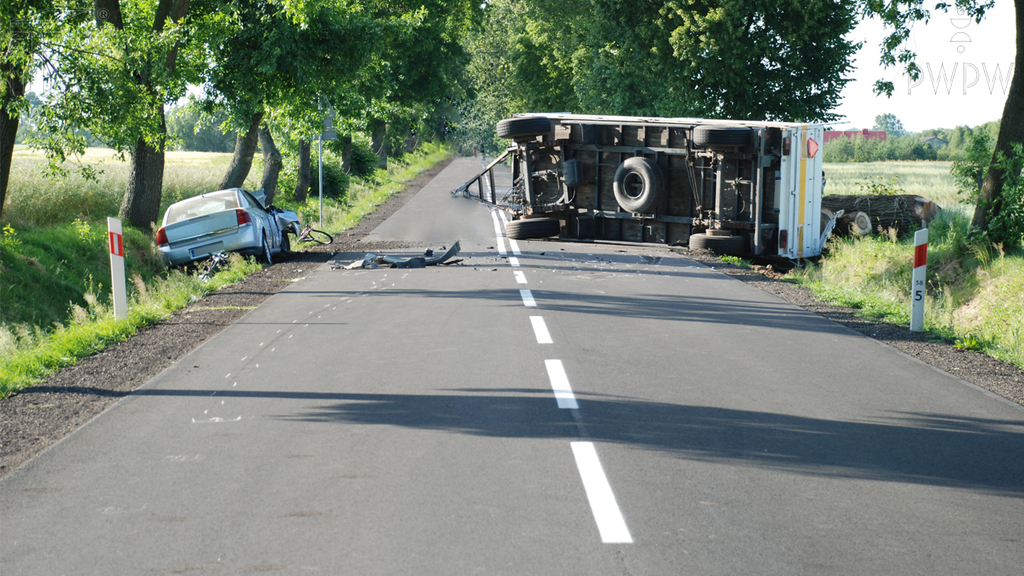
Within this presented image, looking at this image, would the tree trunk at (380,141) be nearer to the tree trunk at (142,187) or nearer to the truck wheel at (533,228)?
the tree trunk at (142,187)

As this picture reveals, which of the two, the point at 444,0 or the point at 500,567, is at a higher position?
the point at 444,0

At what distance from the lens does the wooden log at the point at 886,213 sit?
2120cm

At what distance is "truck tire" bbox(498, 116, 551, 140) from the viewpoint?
19469 mm

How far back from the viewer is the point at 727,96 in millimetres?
29328

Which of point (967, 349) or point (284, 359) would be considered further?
point (967, 349)

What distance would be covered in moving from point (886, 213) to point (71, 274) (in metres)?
17.6


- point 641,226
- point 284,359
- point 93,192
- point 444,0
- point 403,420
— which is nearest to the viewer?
point 403,420

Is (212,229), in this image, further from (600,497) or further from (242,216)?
(600,497)

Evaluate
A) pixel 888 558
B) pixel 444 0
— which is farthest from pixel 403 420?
pixel 444 0

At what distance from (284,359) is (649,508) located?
473 centimetres

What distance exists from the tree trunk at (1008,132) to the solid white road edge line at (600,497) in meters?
13.6

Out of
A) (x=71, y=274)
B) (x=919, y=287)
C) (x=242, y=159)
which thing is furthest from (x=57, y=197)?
(x=919, y=287)

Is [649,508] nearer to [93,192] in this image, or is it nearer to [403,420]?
[403,420]

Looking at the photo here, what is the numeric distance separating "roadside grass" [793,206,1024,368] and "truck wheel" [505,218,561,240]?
548cm
